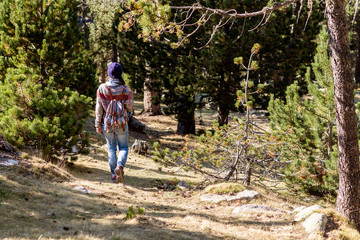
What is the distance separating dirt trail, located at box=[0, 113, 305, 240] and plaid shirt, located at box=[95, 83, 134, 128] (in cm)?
145

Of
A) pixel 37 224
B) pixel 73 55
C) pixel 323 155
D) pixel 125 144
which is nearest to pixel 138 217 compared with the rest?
pixel 37 224

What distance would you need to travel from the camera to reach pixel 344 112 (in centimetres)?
521

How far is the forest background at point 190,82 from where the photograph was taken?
291 inches

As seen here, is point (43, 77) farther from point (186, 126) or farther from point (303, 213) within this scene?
point (303, 213)

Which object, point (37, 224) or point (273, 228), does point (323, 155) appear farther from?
point (37, 224)

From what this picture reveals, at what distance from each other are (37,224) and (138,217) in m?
1.30

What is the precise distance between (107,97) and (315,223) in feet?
13.7

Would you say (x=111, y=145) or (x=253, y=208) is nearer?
(x=253, y=208)

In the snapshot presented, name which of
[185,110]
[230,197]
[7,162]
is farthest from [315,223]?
[185,110]

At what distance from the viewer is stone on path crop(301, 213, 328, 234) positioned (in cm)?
484

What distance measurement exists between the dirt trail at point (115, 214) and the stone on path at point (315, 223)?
4.7 inches

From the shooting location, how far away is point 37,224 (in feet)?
13.8

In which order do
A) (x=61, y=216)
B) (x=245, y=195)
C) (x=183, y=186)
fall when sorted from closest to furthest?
(x=61, y=216), (x=245, y=195), (x=183, y=186)

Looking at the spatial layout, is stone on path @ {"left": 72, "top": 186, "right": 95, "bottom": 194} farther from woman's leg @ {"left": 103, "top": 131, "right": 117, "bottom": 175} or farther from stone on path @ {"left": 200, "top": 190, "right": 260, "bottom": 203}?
stone on path @ {"left": 200, "top": 190, "right": 260, "bottom": 203}
